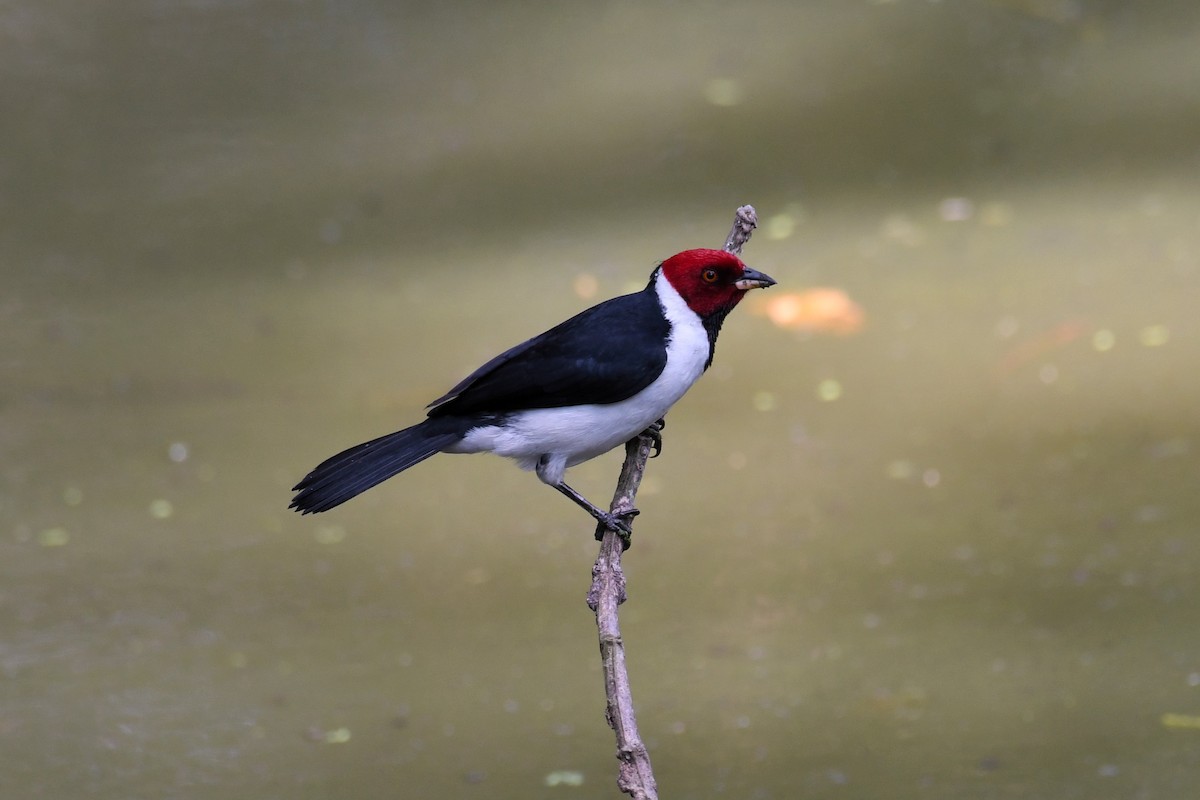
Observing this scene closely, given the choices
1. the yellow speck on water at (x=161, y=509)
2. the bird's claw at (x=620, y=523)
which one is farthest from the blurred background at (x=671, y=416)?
the bird's claw at (x=620, y=523)

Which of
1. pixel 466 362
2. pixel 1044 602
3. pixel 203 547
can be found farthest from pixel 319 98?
pixel 1044 602

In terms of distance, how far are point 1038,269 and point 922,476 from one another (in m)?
1.08

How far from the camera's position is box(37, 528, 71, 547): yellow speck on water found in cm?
367

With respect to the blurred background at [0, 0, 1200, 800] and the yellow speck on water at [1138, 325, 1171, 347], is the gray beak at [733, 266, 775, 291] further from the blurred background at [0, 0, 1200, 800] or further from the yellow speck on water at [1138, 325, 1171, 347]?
the yellow speck on water at [1138, 325, 1171, 347]

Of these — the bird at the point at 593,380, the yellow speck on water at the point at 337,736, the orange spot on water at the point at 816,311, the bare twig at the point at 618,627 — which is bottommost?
the bare twig at the point at 618,627

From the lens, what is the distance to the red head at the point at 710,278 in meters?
2.21

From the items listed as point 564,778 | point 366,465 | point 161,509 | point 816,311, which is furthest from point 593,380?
point 816,311

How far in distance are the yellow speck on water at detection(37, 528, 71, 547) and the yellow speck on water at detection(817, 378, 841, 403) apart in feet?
6.70

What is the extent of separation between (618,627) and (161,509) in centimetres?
225

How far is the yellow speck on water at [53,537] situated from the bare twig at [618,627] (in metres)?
1.94

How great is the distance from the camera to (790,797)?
2771 millimetres

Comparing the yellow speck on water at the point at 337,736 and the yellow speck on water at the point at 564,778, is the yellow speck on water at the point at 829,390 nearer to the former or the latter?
the yellow speck on water at the point at 564,778

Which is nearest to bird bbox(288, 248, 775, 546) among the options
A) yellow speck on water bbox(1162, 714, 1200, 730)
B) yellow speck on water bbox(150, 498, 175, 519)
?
yellow speck on water bbox(1162, 714, 1200, 730)

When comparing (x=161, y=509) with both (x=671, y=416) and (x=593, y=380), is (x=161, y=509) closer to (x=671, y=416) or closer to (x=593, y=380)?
(x=671, y=416)
